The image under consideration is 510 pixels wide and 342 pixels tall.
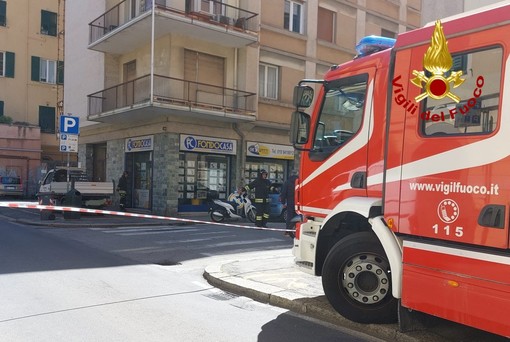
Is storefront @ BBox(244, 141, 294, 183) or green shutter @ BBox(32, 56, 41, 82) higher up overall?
green shutter @ BBox(32, 56, 41, 82)

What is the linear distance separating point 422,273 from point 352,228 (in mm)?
1286

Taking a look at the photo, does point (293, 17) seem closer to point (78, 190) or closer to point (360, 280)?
point (78, 190)

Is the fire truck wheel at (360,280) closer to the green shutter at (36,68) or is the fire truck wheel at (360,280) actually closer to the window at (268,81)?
the window at (268,81)

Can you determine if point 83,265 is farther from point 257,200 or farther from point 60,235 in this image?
point 257,200

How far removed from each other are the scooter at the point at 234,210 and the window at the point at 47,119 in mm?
21330

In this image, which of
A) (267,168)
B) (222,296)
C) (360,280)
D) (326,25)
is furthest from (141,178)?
(360,280)

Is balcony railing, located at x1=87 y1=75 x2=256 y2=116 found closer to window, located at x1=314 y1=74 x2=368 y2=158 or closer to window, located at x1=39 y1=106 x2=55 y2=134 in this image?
window, located at x1=314 y1=74 x2=368 y2=158

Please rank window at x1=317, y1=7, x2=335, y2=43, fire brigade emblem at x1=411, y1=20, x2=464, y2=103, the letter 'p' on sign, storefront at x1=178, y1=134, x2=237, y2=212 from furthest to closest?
window at x1=317, y1=7, x2=335, y2=43
storefront at x1=178, y1=134, x2=237, y2=212
the letter 'p' on sign
fire brigade emblem at x1=411, y1=20, x2=464, y2=103

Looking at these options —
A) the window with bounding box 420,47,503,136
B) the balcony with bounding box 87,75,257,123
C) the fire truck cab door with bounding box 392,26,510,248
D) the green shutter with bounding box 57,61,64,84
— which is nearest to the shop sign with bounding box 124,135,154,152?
the balcony with bounding box 87,75,257,123

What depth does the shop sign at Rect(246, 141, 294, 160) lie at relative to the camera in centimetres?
2059

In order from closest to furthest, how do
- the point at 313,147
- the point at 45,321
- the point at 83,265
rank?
the point at 45,321 → the point at 313,147 → the point at 83,265

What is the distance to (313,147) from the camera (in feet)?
18.5

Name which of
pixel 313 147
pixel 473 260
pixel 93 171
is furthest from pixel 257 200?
pixel 93 171

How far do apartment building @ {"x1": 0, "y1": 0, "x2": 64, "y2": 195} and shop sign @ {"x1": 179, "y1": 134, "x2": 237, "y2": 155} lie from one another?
51.9 feet
